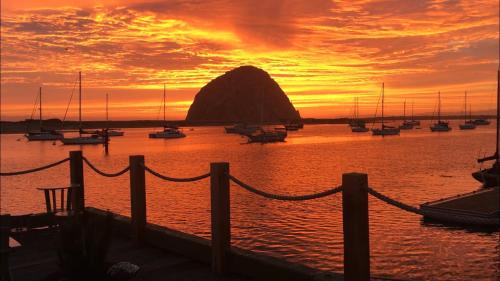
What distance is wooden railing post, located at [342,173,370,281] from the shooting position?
5449 millimetres

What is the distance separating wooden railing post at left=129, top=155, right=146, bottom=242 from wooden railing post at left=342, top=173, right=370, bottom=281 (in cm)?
502

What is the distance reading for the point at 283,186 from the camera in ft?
127

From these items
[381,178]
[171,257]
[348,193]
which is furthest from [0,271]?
[381,178]

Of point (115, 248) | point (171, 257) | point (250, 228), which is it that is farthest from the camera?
point (250, 228)

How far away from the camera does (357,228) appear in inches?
215

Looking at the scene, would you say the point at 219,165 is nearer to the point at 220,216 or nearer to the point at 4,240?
the point at 220,216

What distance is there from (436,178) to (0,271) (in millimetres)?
41777

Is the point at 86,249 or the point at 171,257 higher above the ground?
the point at 86,249

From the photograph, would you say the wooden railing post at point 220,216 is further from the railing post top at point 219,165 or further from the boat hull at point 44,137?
the boat hull at point 44,137

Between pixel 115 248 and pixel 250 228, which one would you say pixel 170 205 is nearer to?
pixel 250 228

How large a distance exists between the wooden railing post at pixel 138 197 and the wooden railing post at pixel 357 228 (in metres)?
5.02

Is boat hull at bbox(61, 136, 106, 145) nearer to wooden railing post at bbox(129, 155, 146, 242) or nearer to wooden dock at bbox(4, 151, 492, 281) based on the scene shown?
wooden dock at bbox(4, 151, 492, 281)

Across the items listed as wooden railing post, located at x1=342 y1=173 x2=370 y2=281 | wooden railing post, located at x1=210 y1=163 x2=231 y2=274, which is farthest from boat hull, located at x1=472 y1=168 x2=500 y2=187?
wooden railing post, located at x1=342 y1=173 x2=370 y2=281

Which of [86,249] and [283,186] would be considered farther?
[283,186]
